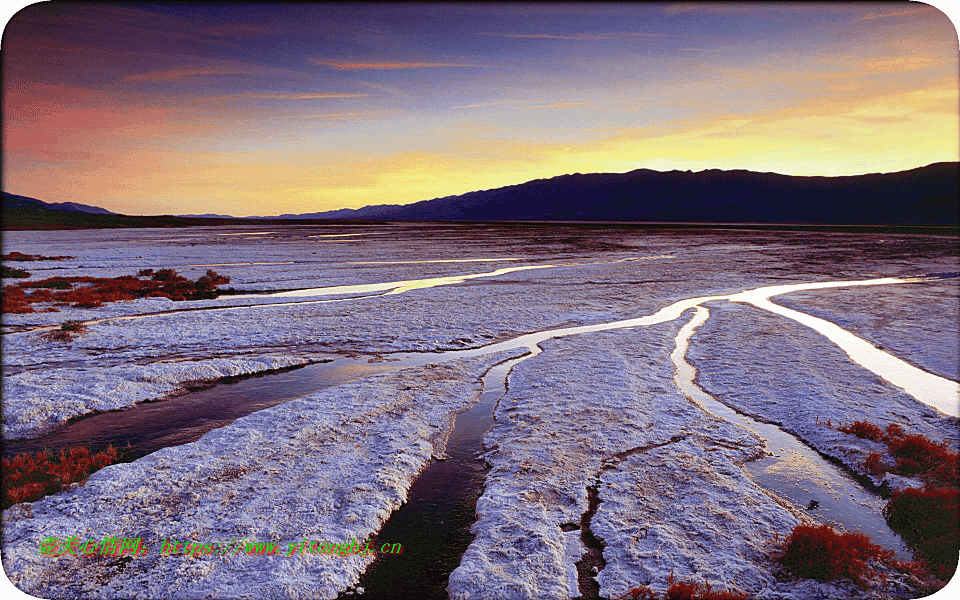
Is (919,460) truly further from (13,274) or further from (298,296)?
(13,274)

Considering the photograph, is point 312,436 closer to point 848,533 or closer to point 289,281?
point 848,533

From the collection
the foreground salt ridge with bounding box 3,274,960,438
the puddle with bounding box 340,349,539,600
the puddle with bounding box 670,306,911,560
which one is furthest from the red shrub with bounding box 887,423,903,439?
the puddle with bounding box 340,349,539,600

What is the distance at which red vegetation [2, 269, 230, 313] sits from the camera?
21.7m

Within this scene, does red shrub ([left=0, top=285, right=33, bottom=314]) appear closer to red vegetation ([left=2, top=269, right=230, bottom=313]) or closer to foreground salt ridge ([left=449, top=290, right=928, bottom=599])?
red vegetation ([left=2, top=269, right=230, bottom=313])

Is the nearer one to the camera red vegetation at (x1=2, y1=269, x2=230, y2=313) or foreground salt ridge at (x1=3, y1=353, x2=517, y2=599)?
foreground salt ridge at (x1=3, y1=353, x2=517, y2=599)

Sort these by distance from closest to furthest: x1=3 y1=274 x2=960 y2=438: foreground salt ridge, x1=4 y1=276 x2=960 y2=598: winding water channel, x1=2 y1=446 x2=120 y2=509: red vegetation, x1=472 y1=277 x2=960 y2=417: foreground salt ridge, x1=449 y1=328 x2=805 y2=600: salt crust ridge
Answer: x1=449 y1=328 x2=805 y2=600: salt crust ridge
x1=4 y1=276 x2=960 y2=598: winding water channel
x1=2 y1=446 x2=120 y2=509: red vegetation
x1=3 y1=274 x2=960 y2=438: foreground salt ridge
x1=472 y1=277 x2=960 y2=417: foreground salt ridge

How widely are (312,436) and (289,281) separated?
22.6 m

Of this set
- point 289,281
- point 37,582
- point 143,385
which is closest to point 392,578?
point 37,582

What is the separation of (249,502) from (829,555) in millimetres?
7494

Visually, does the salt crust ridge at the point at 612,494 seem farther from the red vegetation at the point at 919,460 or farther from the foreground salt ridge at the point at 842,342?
the foreground salt ridge at the point at 842,342

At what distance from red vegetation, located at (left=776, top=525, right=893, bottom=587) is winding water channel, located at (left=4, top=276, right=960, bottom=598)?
626 millimetres

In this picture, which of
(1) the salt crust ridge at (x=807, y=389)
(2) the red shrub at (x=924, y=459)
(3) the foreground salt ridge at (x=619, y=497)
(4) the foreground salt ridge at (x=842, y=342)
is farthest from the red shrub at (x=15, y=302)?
(2) the red shrub at (x=924, y=459)

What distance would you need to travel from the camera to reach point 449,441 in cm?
946

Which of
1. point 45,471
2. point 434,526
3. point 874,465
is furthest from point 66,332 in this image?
point 874,465
